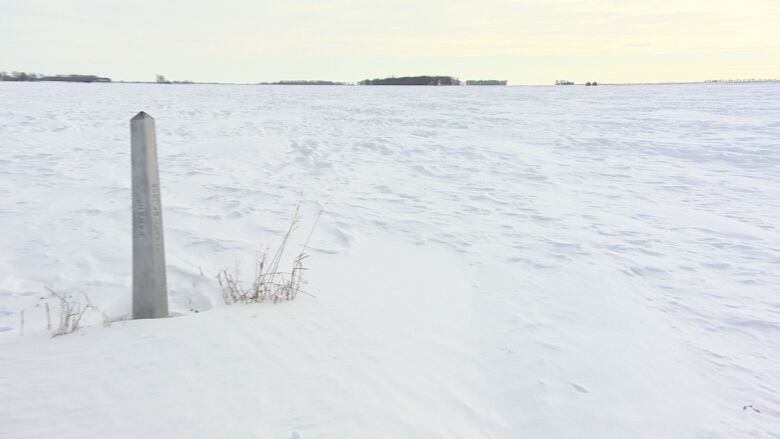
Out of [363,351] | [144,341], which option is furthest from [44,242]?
[363,351]

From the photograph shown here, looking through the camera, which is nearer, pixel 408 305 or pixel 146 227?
pixel 146 227

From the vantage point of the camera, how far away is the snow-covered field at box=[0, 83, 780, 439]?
101 inches

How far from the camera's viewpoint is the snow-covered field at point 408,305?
101 inches

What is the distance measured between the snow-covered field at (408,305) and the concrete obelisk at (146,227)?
159 mm

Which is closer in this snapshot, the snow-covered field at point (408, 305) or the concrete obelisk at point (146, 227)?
the snow-covered field at point (408, 305)

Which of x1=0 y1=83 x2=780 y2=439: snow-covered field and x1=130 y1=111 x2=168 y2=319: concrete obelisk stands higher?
x1=130 y1=111 x2=168 y2=319: concrete obelisk

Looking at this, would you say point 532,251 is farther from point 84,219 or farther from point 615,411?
point 84,219

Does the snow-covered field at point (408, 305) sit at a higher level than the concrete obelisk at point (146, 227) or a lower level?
lower

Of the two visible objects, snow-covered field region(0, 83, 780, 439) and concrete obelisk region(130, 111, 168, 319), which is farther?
concrete obelisk region(130, 111, 168, 319)

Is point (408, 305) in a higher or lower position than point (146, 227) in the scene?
lower

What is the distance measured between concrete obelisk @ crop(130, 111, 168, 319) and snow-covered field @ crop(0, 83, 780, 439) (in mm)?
159

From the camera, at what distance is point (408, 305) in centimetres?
412

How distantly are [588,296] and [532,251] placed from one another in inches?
46.8

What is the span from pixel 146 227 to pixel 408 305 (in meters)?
2.01
